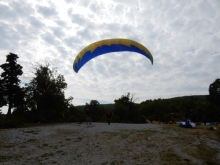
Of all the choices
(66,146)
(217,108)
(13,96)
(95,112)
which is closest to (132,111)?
(95,112)

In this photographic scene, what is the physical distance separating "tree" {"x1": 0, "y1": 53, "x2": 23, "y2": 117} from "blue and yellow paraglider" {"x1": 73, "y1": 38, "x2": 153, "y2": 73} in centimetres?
1708

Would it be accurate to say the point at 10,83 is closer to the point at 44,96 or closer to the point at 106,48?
the point at 44,96

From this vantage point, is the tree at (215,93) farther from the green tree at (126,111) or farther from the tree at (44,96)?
the tree at (44,96)

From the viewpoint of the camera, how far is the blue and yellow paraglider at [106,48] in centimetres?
1661

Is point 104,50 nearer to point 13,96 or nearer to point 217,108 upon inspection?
point 13,96

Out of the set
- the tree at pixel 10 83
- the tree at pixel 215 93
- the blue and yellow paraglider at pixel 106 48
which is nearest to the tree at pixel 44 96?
the tree at pixel 10 83

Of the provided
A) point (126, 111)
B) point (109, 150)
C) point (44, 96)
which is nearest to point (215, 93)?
point (126, 111)

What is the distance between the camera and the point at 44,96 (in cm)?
3041

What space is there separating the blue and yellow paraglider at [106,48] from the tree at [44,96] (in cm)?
1516

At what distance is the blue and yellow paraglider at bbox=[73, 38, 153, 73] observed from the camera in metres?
16.6

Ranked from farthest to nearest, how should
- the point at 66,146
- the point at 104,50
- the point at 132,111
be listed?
the point at 132,111, the point at 104,50, the point at 66,146

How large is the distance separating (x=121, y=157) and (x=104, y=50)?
9.48m

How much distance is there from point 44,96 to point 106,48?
54.7ft

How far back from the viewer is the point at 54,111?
3278 cm
